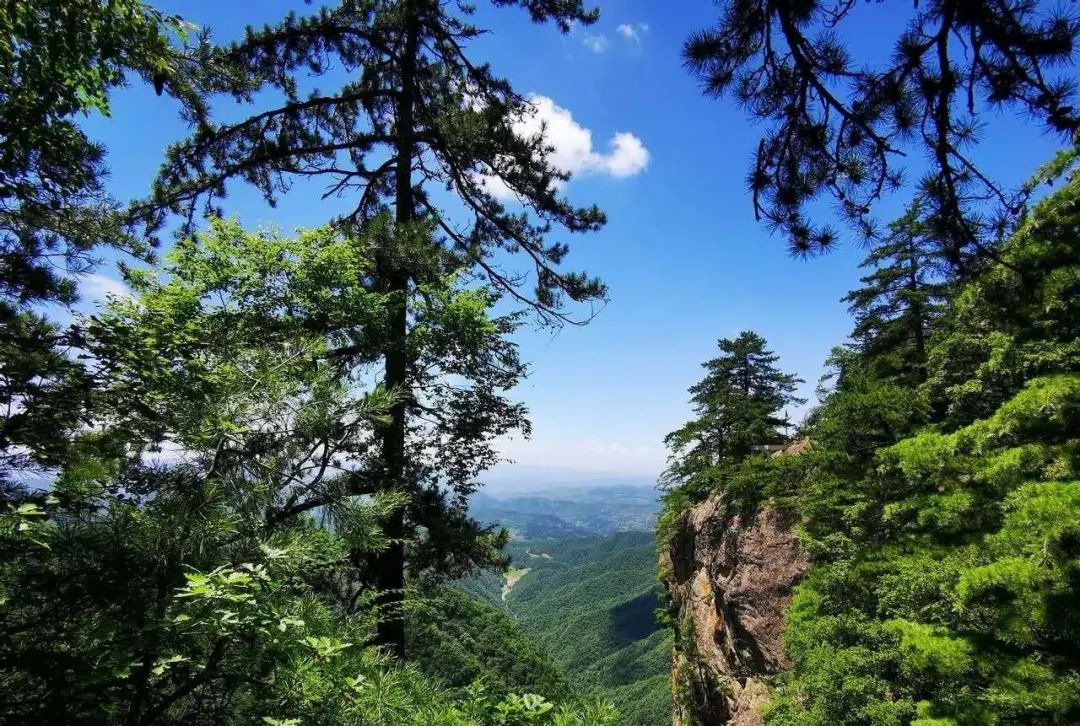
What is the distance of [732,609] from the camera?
47.4 ft

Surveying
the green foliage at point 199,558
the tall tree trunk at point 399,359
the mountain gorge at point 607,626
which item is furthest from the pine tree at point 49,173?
the mountain gorge at point 607,626

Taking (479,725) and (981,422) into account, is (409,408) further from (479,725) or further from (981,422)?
(981,422)

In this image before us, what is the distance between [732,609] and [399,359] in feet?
41.9

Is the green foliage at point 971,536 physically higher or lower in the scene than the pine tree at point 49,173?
lower

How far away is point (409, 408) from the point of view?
778 centimetres

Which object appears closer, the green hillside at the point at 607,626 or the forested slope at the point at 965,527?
the forested slope at the point at 965,527

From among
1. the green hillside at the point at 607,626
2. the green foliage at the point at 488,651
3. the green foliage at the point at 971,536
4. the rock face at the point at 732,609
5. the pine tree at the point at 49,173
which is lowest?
the green hillside at the point at 607,626

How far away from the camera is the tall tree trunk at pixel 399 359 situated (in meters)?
6.71

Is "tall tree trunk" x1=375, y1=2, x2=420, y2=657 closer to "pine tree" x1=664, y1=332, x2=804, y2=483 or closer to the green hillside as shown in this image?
"pine tree" x1=664, y1=332, x2=804, y2=483

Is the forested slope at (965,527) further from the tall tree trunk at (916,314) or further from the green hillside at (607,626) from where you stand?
the green hillside at (607,626)

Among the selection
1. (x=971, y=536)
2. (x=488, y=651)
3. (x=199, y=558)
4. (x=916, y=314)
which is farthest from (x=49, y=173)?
(x=488, y=651)

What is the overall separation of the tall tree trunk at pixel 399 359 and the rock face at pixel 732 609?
9903mm

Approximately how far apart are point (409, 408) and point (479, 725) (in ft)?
18.9

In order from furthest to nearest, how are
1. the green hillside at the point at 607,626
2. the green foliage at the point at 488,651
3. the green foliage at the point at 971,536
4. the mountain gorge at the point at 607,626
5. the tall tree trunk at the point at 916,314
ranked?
1. the green hillside at the point at 607,626
2. the mountain gorge at the point at 607,626
3. the green foliage at the point at 488,651
4. the tall tree trunk at the point at 916,314
5. the green foliage at the point at 971,536
